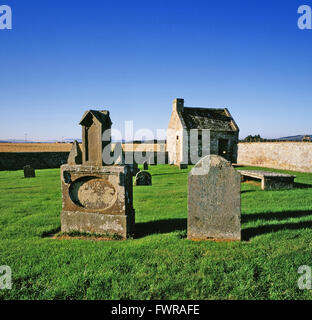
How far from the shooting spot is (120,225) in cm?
470

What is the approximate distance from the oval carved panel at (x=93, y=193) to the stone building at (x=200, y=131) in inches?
649

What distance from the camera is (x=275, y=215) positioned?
577 cm

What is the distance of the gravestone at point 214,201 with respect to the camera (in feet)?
14.2

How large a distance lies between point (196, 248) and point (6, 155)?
22575 millimetres

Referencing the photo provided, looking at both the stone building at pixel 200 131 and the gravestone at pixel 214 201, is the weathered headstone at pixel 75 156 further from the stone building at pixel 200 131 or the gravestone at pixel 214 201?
the stone building at pixel 200 131

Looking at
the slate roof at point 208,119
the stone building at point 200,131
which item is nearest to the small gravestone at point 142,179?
the stone building at point 200,131

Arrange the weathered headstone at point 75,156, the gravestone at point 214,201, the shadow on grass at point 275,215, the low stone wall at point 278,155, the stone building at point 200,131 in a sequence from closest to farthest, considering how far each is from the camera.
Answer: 1. the gravestone at point 214,201
2. the weathered headstone at point 75,156
3. the shadow on grass at point 275,215
4. the low stone wall at point 278,155
5. the stone building at point 200,131

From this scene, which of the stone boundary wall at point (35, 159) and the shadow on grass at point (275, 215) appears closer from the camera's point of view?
the shadow on grass at point (275, 215)

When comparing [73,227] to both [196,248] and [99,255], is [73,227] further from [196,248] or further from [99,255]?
[196,248]

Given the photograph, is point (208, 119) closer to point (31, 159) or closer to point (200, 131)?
point (200, 131)

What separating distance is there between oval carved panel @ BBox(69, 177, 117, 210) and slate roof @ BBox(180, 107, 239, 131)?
17533mm

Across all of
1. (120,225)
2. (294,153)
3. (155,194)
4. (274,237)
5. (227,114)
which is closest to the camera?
(274,237)

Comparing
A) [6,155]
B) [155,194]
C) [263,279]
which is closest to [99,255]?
[263,279]

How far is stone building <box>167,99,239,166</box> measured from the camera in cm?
2153
